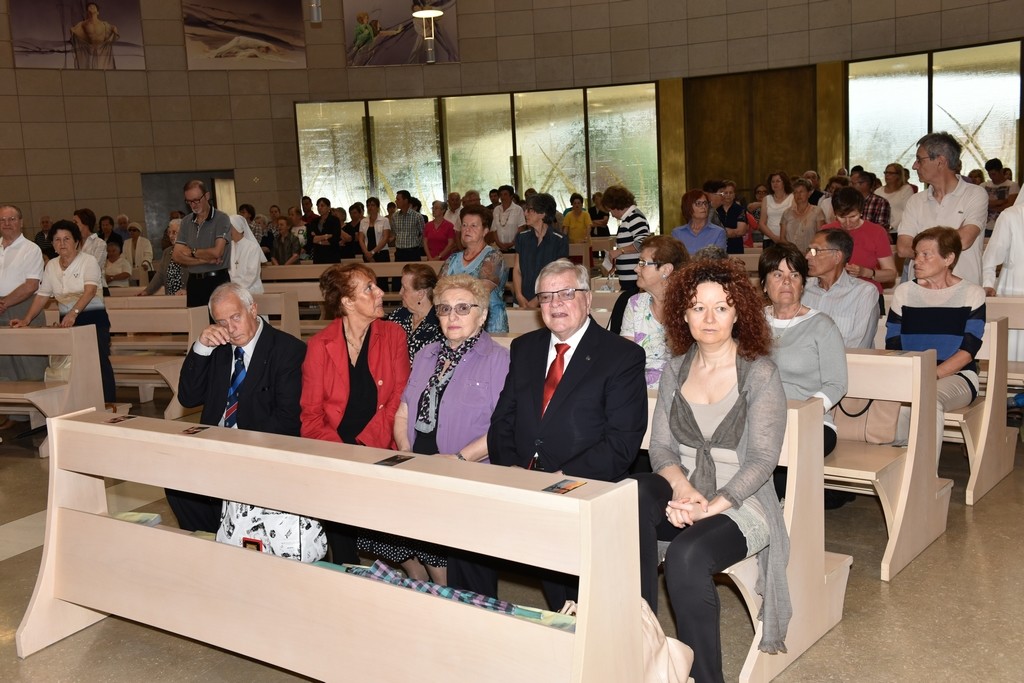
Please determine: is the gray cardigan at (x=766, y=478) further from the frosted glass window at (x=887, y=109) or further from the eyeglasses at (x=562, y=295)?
the frosted glass window at (x=887, y=109)

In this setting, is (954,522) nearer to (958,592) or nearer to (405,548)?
(958,592)

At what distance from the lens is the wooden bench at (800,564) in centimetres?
311

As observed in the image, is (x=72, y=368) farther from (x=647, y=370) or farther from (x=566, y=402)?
(x=566, y=402)

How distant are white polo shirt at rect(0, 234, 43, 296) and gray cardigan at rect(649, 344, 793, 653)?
6.01 meters

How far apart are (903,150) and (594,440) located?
13.6m

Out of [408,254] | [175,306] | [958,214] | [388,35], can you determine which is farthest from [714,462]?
[388,35]

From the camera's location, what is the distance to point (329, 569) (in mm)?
2869

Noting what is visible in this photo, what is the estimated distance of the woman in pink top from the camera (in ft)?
39.2

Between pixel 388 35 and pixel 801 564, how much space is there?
55.2 feet

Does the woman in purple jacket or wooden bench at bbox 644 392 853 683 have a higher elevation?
the woman in purple jacket

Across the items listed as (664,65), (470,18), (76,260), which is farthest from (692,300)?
(470,18)

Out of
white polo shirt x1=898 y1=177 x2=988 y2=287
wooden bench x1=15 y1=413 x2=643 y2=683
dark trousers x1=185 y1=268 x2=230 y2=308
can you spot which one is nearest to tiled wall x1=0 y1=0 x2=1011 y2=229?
white polo shirt x1=898 y1=177 x2=988 y2=287

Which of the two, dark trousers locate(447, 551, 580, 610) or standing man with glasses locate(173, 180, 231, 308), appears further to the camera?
standing man with glasses locate(173, 180, 231, 308)

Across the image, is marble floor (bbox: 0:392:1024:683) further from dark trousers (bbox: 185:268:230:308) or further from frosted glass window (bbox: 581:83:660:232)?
frosted glass window (bbox: 581:83:660:232)
